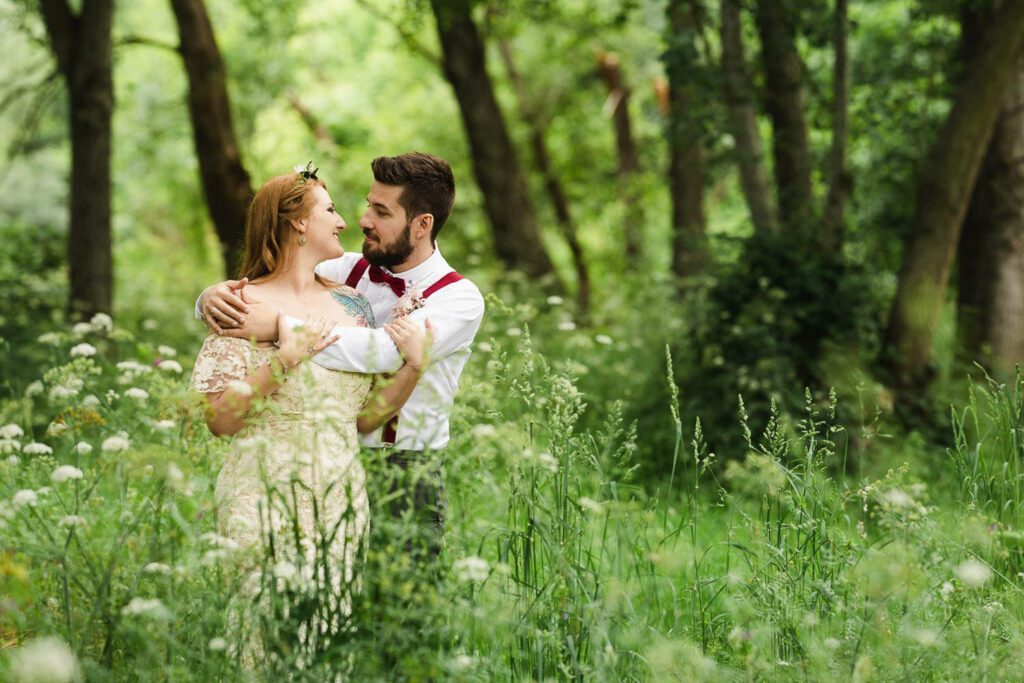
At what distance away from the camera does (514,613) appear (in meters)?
3.46

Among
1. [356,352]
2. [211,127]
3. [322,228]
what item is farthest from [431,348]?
[211,127]

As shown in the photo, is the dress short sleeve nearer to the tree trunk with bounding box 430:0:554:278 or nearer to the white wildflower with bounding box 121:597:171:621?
the white wildflower with bounding box 121:597:171:621

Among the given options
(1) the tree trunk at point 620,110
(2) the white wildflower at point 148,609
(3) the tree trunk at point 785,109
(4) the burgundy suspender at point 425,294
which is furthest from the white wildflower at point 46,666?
(1) the tree trunk at point 620,110

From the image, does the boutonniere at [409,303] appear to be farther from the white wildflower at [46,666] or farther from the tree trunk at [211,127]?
the tree trunk at [211,127]

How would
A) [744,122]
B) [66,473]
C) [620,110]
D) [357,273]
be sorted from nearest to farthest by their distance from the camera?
[66,473] → [357,273] → [744,122] → [620,110]

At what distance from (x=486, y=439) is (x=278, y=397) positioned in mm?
882

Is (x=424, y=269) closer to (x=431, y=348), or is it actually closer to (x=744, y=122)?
(x=431, y=348)

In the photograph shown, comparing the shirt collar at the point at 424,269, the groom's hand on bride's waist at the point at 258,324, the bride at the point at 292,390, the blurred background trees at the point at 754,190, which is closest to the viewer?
the bride at the point at 292,390

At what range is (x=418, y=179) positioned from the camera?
3.88 metres

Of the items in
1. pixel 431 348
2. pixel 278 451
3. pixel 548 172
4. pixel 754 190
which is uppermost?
pixel 431 348

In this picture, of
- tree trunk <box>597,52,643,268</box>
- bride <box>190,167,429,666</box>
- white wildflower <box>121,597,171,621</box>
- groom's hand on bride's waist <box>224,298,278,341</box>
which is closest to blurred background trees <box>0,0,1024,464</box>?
bride <box>190,167,429,666</box>

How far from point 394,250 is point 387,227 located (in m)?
0.08

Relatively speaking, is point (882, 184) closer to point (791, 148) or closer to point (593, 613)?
point (791, 148)

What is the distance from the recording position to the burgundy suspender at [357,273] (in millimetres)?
4211
